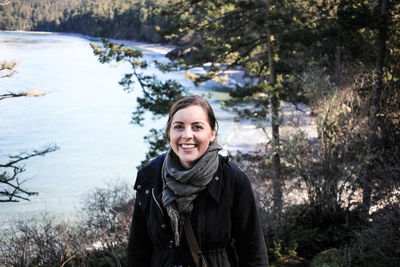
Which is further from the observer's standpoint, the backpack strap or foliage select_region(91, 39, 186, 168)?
foliage select_region(91, 39, 186, 168)

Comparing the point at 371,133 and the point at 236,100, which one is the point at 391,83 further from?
the point at 236,100

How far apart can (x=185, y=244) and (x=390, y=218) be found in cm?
459

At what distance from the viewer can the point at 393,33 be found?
11.4 meters

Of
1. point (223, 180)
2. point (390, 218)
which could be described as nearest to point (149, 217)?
point (223, 180)

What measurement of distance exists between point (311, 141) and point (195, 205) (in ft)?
29.4

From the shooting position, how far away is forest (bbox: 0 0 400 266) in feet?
20.9

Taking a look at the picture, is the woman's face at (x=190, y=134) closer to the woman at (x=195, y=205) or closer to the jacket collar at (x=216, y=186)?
the woman at (x=195, y=205)

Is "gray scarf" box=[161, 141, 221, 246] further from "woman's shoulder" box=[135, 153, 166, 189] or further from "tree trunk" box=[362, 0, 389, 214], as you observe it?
"tree trunk" box=[362, 0, 389, 214]

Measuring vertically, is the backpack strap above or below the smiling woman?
below

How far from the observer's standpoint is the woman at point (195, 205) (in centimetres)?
178

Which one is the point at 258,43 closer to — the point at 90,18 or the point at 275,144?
the point at 275,144

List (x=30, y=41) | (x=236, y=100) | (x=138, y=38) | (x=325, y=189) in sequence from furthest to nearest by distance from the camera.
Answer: (x=138, y=38) < (x=30, y=41) < (x=236, y=100) < (x=325, y=189)

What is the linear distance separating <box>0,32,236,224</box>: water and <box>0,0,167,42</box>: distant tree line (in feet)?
4.00

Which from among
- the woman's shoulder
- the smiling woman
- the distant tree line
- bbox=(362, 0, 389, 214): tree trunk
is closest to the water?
the distant tree line
